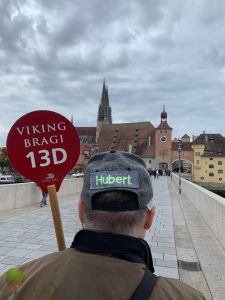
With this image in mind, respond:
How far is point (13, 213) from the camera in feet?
40.7

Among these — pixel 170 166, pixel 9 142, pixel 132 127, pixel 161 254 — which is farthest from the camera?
pixel 132 127

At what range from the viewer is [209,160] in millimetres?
92062

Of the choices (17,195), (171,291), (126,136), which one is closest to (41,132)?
(171,291)

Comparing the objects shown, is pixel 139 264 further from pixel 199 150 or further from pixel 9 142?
pixel 199 150

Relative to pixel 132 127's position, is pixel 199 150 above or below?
below

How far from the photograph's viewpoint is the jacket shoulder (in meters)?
1.19

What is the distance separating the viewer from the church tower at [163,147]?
95000 mm

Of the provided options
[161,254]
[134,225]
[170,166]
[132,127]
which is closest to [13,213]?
[161,254]

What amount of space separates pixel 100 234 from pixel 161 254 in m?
6.21

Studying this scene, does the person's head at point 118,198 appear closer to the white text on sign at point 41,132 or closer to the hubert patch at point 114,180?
the hubert patch at point 114,180

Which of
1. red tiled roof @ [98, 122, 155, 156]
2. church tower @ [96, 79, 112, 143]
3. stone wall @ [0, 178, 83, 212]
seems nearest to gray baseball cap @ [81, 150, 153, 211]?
stone wall @ [0, 178, 83, 212]

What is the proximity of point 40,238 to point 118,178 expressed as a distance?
286 inches

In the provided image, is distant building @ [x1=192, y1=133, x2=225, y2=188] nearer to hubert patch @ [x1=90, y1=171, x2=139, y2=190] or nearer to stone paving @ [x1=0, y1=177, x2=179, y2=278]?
stone paving @ [x1=0, y1=177, x2=179, y2=278]

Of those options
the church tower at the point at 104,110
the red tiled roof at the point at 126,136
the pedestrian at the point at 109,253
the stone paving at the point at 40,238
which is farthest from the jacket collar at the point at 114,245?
the church tower at the point at 104,110
